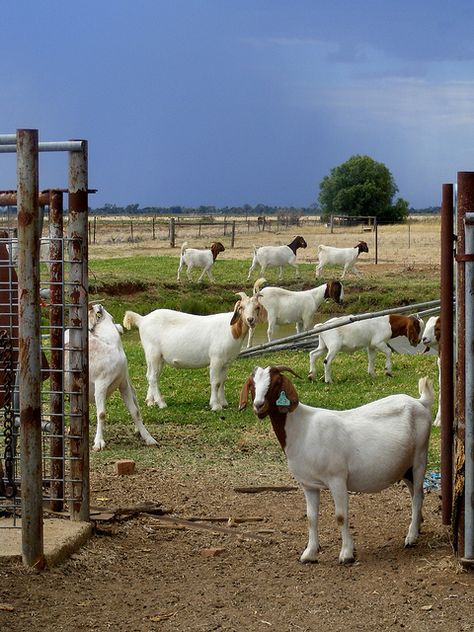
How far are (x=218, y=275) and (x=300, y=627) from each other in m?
30.9

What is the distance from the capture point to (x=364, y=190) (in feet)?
268

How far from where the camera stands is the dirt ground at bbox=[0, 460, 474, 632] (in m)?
5.98

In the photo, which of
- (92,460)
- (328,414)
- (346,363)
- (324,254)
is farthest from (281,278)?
(328,414)

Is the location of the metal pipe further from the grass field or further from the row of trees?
the row of trees

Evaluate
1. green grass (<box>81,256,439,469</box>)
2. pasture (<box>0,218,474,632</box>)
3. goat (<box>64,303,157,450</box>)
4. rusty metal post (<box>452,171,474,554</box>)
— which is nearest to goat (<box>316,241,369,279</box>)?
green grass (<box>81,256,439,469</box>)

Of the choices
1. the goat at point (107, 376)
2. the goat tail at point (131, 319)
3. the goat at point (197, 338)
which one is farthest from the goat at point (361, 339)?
the goat at point (107, 376)

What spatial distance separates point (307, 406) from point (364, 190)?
75.0m

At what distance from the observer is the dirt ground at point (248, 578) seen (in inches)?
235

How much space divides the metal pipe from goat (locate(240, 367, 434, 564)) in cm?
81

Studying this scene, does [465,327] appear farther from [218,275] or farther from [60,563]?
[218,275]

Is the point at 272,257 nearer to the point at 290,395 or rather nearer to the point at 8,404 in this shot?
the point at 290,395

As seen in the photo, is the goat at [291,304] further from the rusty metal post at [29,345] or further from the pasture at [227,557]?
the rusty metal post at [29,345]

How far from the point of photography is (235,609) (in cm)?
620

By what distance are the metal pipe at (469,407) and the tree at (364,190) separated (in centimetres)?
7308
